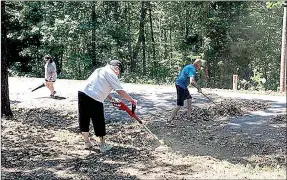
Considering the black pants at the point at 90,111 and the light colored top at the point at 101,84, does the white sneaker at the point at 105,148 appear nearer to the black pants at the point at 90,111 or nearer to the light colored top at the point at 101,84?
the black pants at the point at 90,111

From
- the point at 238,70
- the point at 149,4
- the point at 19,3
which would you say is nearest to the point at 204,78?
the point at 238,70

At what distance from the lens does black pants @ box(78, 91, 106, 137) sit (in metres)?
6.80

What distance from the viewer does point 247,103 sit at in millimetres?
12164

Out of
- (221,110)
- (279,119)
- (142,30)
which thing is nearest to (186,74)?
(221,110)

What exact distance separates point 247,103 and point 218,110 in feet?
6.04

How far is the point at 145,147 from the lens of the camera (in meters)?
7.49

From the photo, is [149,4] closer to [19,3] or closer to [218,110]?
[19,3]

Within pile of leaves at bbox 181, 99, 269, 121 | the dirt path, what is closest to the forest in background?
pile of leaves at bbox 181, 99, 269, 121

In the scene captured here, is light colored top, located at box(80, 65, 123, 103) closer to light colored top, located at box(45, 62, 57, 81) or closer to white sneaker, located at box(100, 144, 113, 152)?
white sneaker, located at box(100, 144, 113, 152)

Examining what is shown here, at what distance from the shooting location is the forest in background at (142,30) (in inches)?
1064

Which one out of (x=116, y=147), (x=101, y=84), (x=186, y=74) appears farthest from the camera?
(x=186, y=74)

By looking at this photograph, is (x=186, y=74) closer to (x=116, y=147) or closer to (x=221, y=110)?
(x=221, y=110)

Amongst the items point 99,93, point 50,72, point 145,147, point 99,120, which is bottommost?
point 145,147

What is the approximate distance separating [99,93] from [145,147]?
59.1 inches
